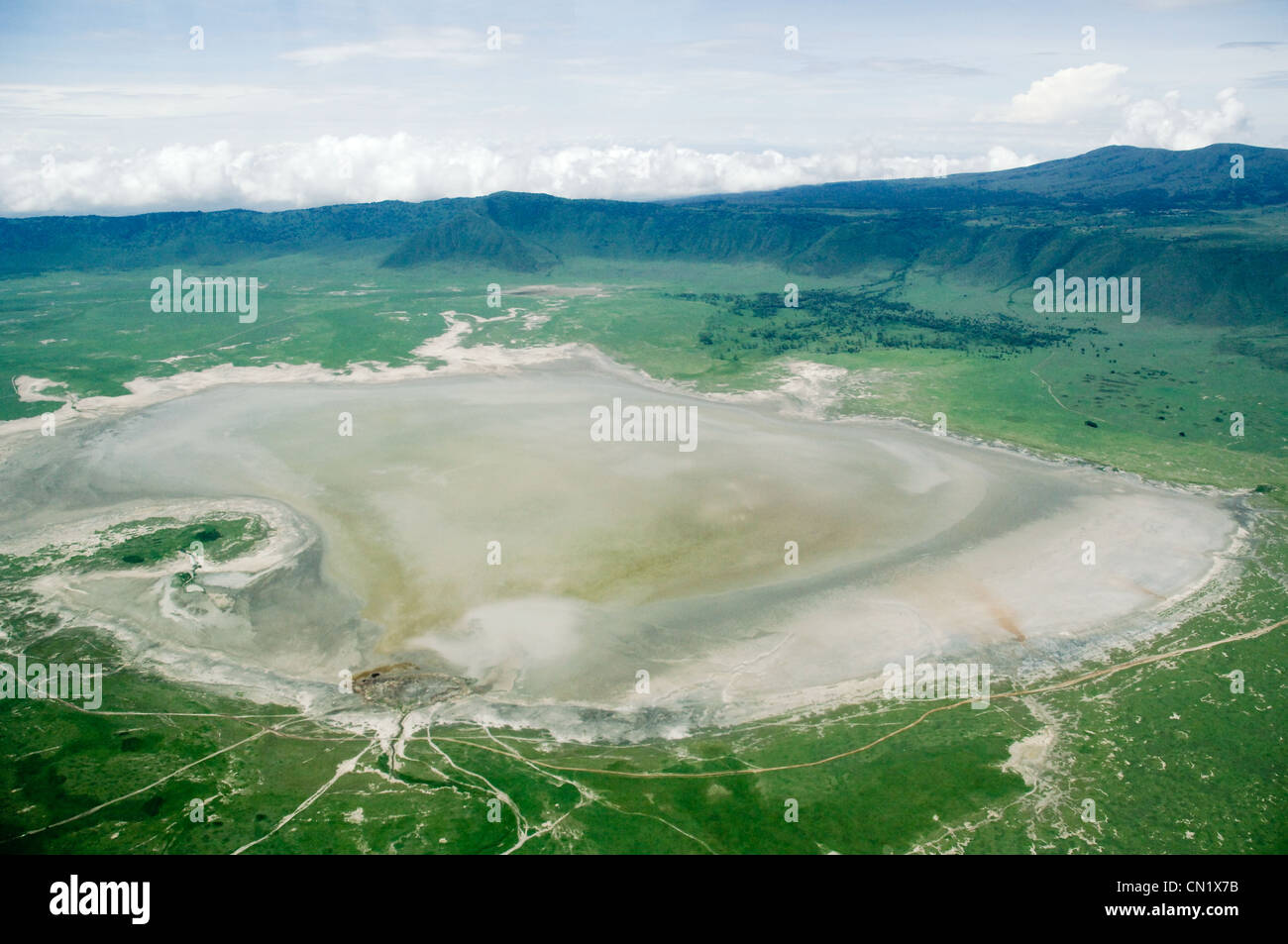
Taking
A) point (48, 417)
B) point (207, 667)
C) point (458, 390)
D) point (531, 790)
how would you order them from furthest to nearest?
1. point (458, 390)
2. point (48, 417)
3. point (207, 667)
4. point (531, 790)

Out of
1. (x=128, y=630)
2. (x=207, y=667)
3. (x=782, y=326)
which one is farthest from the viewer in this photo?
(x=782, y=326)

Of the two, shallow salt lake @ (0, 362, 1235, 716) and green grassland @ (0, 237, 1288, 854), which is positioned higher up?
shallow salt lake @ (0, 362, 1235, 716)

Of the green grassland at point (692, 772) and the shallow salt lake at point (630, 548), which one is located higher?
the shallow salt lake at point (630, 548)

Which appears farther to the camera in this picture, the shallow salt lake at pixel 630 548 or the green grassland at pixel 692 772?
the shallow salt lake at pixel 630 548

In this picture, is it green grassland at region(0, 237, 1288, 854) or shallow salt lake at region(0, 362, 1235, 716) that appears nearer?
green grassland at region(0, 237, 1288, 854)

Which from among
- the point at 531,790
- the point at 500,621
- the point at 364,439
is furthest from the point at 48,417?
the point at 531,790

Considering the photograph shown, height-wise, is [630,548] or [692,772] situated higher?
[630,548]

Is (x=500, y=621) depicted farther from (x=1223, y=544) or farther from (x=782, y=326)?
(x=782, y=326)

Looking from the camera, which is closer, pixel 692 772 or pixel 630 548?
pixel 692 772
